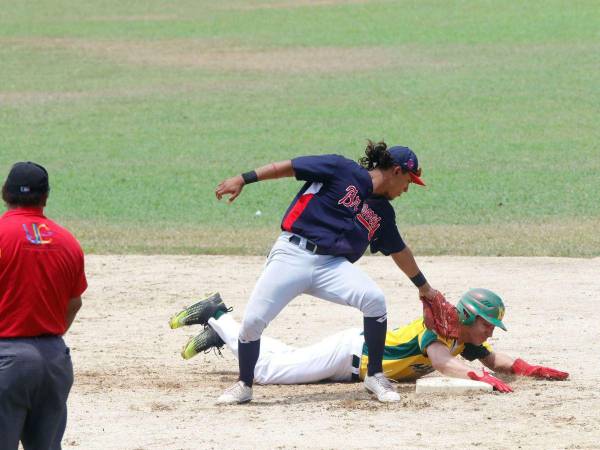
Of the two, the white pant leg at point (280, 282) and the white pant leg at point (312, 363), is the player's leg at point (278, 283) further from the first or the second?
the white pant leg at point (312, 363)

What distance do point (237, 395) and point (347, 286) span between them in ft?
3.28

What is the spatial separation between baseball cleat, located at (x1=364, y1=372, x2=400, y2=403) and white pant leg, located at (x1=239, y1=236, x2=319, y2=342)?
75cm

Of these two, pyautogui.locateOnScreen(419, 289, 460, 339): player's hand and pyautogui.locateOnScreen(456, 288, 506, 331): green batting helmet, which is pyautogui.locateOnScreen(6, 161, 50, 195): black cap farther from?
pyautogui.locateOnScreen(456, 288, 506, 331): green batting helmet

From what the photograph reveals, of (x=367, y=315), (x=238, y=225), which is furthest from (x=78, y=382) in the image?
(x=238, y=225)

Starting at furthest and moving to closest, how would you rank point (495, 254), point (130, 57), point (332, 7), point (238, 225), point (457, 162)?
point (332, 7)
point (130, 57)
point (457, 162)
point (238, 225)
point (495, 254)

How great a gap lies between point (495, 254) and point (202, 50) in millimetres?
20263

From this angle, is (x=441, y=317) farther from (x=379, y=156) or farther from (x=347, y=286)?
(x=379, y=156)

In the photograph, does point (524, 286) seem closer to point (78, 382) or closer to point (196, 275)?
point (196, 275)

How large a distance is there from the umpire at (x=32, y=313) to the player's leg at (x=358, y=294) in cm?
246

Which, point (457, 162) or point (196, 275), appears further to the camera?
point (457, 162)

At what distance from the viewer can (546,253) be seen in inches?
557

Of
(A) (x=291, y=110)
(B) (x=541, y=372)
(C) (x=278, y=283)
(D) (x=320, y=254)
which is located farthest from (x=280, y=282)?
(A) (x=291, y=110)

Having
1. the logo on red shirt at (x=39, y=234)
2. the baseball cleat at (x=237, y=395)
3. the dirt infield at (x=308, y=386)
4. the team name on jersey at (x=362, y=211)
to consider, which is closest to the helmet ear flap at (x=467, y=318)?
the dirt infield at (x=308, y=386)

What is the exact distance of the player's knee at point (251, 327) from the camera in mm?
7965
